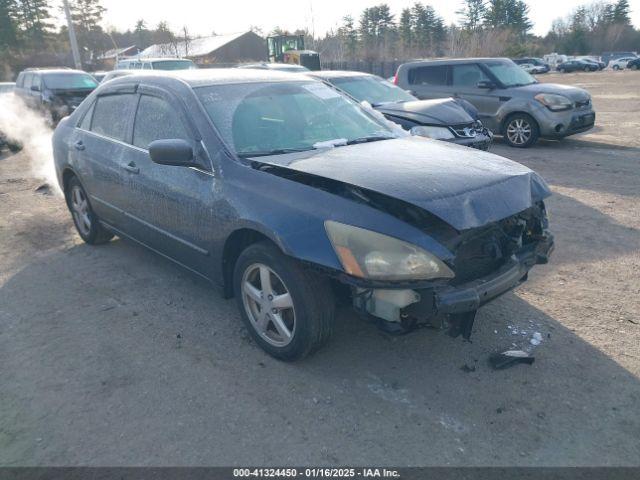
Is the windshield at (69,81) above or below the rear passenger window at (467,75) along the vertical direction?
below

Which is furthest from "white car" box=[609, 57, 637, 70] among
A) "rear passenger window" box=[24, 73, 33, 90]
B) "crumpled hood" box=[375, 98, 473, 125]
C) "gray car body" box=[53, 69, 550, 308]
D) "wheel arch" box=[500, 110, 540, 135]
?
"gray car body" box=[53, 69, 550, 308]

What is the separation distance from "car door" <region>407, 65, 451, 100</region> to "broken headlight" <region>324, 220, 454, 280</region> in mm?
9090

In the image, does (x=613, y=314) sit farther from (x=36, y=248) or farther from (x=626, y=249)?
(x=36, y=248)

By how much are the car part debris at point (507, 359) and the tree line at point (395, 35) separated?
44004 mm

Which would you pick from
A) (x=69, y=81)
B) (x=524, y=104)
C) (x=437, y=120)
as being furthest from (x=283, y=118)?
(x=69, y=81)

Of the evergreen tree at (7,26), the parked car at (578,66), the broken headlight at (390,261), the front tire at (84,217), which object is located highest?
the evergreen tree at (7,26)

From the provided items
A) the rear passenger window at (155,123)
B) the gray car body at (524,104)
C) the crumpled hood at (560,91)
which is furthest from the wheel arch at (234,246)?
the crumpled hood at (560,91)

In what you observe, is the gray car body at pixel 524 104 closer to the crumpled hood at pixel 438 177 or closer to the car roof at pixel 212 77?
the car roof at pixel 212 77

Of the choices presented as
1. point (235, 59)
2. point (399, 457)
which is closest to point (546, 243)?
point (399, 457)

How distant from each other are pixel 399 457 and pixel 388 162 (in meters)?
1.73

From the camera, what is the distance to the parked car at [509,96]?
32.1ft

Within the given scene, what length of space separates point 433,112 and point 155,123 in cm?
466

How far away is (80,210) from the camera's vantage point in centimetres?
539

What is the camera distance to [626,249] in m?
4.82
